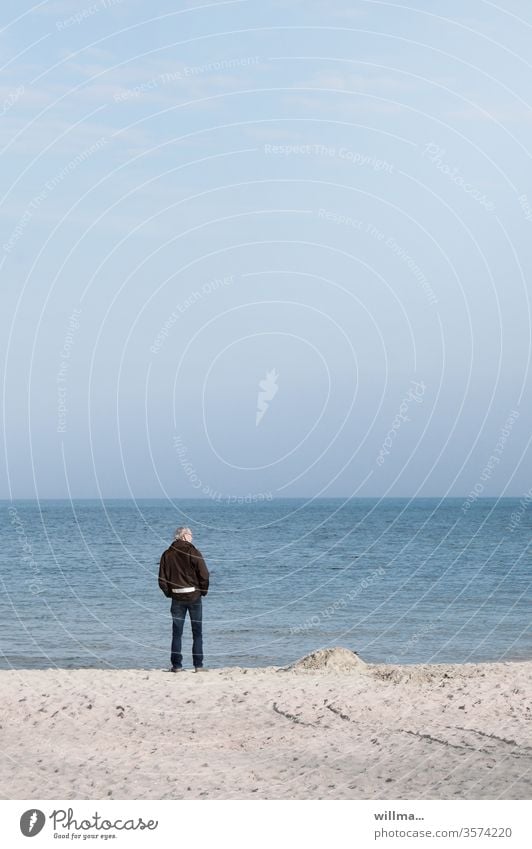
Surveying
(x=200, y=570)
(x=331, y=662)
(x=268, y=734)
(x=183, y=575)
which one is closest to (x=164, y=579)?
(x=183, y=575)

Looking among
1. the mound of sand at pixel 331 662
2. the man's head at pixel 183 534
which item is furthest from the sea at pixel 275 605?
the man's head at pixel 183 534

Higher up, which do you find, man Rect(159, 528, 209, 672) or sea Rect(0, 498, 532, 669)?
man Rect(159, 528, 209, 672)

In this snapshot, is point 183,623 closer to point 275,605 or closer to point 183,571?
point 183,571

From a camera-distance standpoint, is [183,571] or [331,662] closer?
[183,571]

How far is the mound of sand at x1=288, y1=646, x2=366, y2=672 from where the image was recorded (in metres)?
16.5

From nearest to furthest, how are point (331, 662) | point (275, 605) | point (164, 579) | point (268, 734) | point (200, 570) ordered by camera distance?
1. point (268, 734)
2. point (200, 570)
3. point (164, 579)
4. point (331, 662)
5. point (275, 605)

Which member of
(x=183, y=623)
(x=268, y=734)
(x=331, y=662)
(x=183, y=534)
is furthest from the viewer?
(x=331, y=662)

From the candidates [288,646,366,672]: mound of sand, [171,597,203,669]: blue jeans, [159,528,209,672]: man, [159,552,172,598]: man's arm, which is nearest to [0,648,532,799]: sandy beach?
[288,646,366,672]: mound of sand

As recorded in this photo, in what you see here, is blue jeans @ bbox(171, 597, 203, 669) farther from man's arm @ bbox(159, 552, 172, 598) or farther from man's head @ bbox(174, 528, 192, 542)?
man's head @ bbox(174, 528, 192, 542)

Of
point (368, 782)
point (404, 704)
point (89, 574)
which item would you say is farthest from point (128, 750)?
point (89, 574)

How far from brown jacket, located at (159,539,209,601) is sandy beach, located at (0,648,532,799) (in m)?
1.19

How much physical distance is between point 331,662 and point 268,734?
477 centimetres

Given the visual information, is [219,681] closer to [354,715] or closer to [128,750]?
[354,715]

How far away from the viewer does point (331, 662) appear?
55.0 feet
